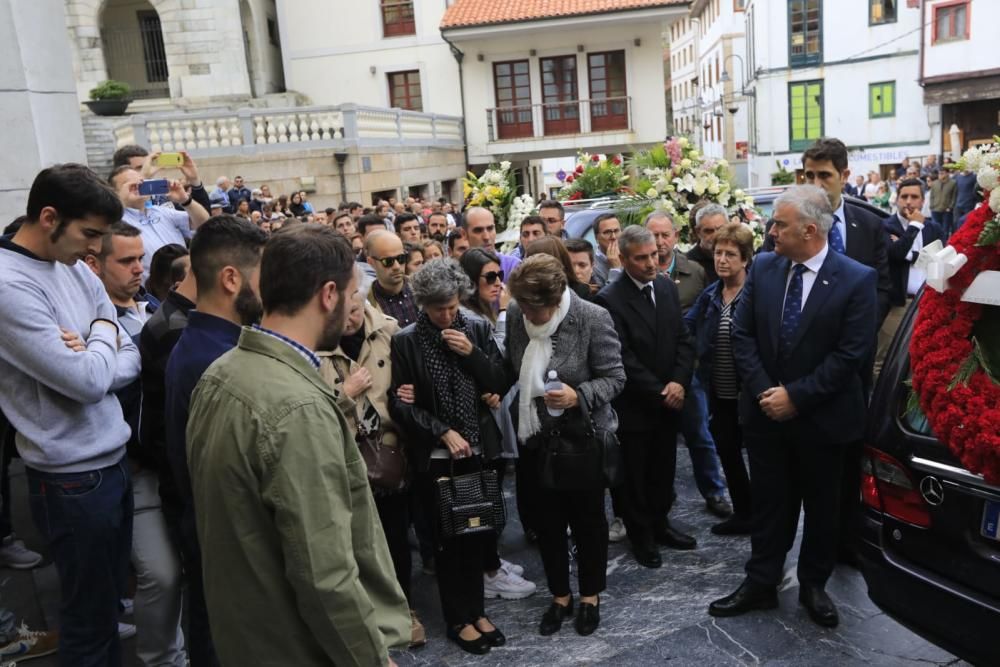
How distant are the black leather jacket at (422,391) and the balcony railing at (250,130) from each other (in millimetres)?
16107

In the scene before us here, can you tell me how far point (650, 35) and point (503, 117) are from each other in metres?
5.37

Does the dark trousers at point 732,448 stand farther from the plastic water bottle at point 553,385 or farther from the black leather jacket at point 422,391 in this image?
the black leather jacket at point 422,391

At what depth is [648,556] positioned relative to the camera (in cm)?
462

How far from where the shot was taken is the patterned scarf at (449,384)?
3889 mm

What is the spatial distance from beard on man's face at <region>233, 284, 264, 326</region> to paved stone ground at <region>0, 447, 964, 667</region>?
194 centimetres

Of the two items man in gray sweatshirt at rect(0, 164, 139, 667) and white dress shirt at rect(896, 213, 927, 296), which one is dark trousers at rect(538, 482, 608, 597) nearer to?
man in gray sweatshirt at rect(0, 164, 139, 667)

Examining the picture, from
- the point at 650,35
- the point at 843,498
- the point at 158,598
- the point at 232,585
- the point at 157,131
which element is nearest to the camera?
the point at 232,585

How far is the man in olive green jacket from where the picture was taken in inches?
78.5

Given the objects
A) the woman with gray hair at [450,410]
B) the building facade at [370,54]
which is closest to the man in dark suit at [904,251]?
the woman with gray hair at [450,410]

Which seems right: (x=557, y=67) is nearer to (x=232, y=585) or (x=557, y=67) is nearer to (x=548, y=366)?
(x=548, y=366)

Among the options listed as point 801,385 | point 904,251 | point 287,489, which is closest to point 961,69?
point 904,251

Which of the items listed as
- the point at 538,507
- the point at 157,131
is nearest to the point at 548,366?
the point at 538,507

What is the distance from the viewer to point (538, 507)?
4.05 m

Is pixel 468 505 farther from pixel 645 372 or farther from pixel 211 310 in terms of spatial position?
→ pixel 211 310
